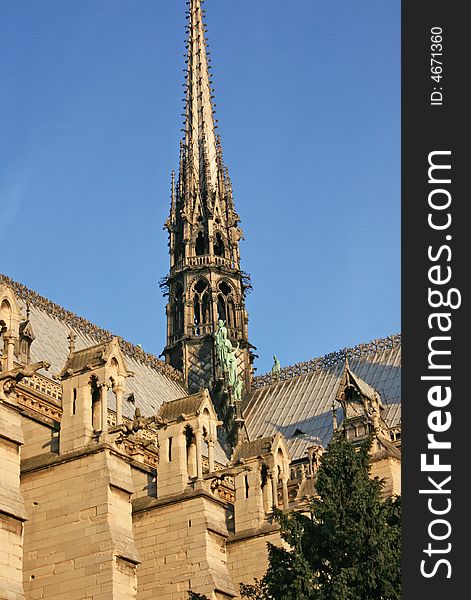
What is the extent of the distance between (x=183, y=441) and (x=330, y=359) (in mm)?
23736

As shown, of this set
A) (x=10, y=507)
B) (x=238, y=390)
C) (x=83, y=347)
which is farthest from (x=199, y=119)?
(x=10, y=507)

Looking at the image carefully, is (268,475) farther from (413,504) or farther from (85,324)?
(413,504)

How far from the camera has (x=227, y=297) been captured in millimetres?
63969

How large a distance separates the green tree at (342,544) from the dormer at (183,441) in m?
8.75

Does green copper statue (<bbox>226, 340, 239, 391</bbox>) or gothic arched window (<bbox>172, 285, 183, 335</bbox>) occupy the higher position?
gothic arched window (<bbox>172, 285, 183, 335</bbox>)

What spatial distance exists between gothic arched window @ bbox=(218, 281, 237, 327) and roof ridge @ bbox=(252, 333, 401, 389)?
9.45ft

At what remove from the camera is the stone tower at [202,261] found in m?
62.3

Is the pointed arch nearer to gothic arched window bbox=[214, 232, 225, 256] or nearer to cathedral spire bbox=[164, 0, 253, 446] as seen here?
cathedral spire bbox=[164, 0, 253, 446]

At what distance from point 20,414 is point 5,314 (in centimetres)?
244

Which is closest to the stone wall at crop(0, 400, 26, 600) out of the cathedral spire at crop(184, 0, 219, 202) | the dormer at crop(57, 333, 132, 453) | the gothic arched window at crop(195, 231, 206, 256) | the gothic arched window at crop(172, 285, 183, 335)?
the dormer at crop(57, 333, 132, 453)

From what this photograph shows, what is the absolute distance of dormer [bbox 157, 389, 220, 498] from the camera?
38.1 meters

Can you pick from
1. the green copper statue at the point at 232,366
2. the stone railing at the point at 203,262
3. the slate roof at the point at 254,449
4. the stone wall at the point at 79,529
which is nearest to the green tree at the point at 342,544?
the stone wall at the point at 79,529

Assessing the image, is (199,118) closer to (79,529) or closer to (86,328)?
(86,328)

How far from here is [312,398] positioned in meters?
59.6
